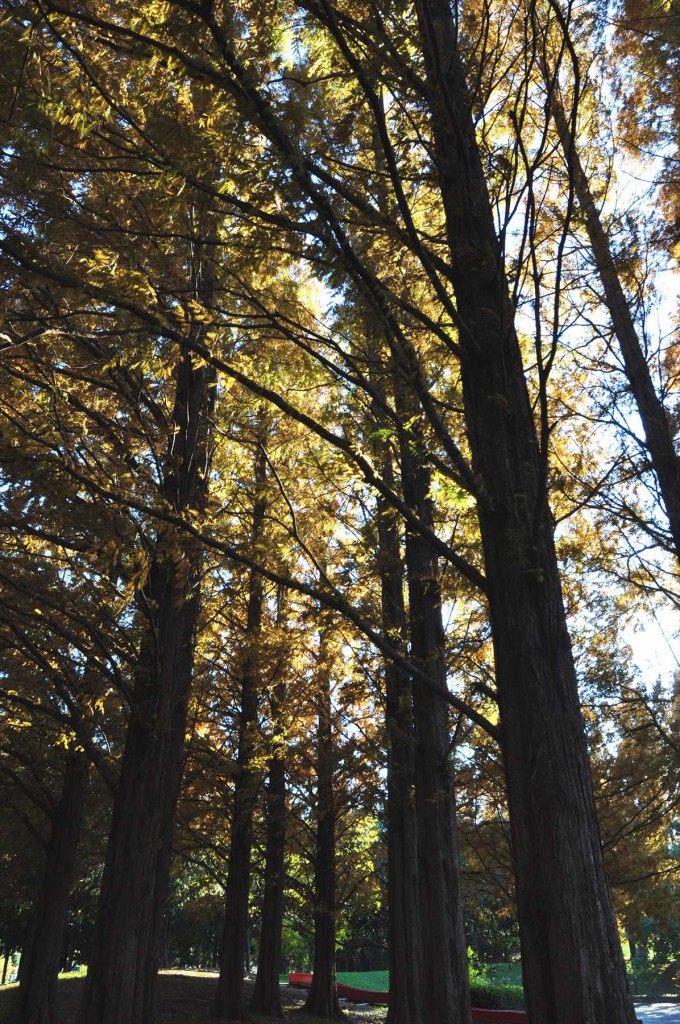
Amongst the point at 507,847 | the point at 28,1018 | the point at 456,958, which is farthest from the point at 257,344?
the point at 507,847

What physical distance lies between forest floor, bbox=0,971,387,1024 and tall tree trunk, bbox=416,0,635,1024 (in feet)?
36.8

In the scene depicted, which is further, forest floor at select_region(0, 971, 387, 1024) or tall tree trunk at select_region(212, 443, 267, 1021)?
forest floor at select_region(0, 971, 387, 1024)

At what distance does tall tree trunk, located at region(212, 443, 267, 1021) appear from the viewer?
483 inches

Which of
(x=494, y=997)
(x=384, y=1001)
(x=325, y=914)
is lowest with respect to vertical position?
(x=384, y=1001)

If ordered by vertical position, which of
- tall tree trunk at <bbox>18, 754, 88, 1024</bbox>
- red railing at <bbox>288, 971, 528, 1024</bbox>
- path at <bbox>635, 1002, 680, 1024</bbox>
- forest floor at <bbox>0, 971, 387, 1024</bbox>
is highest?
tall tree trunk at <bbox>18, 754, 88, 1024</bbox>

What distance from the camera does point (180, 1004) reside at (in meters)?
14.8

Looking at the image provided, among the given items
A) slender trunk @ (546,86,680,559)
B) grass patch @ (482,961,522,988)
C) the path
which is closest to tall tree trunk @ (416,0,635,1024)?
slender trunk @ (546,86,680,559)

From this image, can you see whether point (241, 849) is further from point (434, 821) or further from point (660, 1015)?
point (660, 1015)

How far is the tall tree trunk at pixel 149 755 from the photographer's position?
5594mm

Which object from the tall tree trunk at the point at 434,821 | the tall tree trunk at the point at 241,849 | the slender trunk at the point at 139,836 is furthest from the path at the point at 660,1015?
the slender trunk at the point at 139,836

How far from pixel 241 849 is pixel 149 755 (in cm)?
847

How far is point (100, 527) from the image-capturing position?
5316mm

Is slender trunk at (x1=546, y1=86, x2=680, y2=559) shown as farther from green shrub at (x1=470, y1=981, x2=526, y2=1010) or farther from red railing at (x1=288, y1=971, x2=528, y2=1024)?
green shrub at (x1=470, y1=981, x2=526, y2=1010)

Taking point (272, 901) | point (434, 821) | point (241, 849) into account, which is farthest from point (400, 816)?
point (272, 901)
